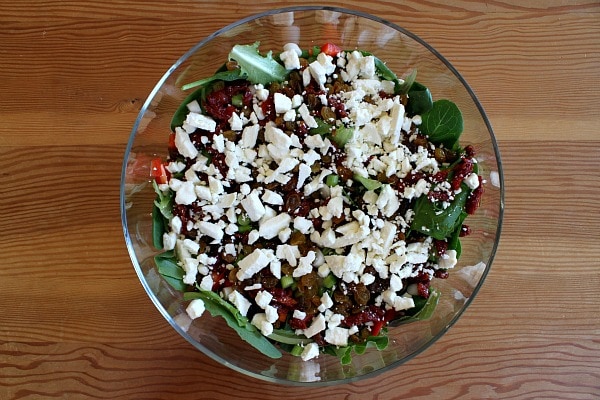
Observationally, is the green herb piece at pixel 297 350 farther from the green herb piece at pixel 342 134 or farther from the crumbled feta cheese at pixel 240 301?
the green herb piece at pixel 342 134

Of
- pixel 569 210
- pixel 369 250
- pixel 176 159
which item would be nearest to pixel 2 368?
pixel 176 159

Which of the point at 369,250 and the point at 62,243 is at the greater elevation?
the point at 369,250

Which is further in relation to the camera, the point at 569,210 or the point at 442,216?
the point at 569,210

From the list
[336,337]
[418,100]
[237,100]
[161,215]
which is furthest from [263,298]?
[418,100]

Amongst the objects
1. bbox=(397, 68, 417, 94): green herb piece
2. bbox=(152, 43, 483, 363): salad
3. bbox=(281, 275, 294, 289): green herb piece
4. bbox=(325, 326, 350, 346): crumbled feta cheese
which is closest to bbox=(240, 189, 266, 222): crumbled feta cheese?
bbox=(152, 43, 483, 363): salad

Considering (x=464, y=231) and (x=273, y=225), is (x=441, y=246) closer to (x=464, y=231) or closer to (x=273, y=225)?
(x=464, y=231)

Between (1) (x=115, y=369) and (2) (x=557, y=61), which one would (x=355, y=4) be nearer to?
(2) (x=557, y=61)
